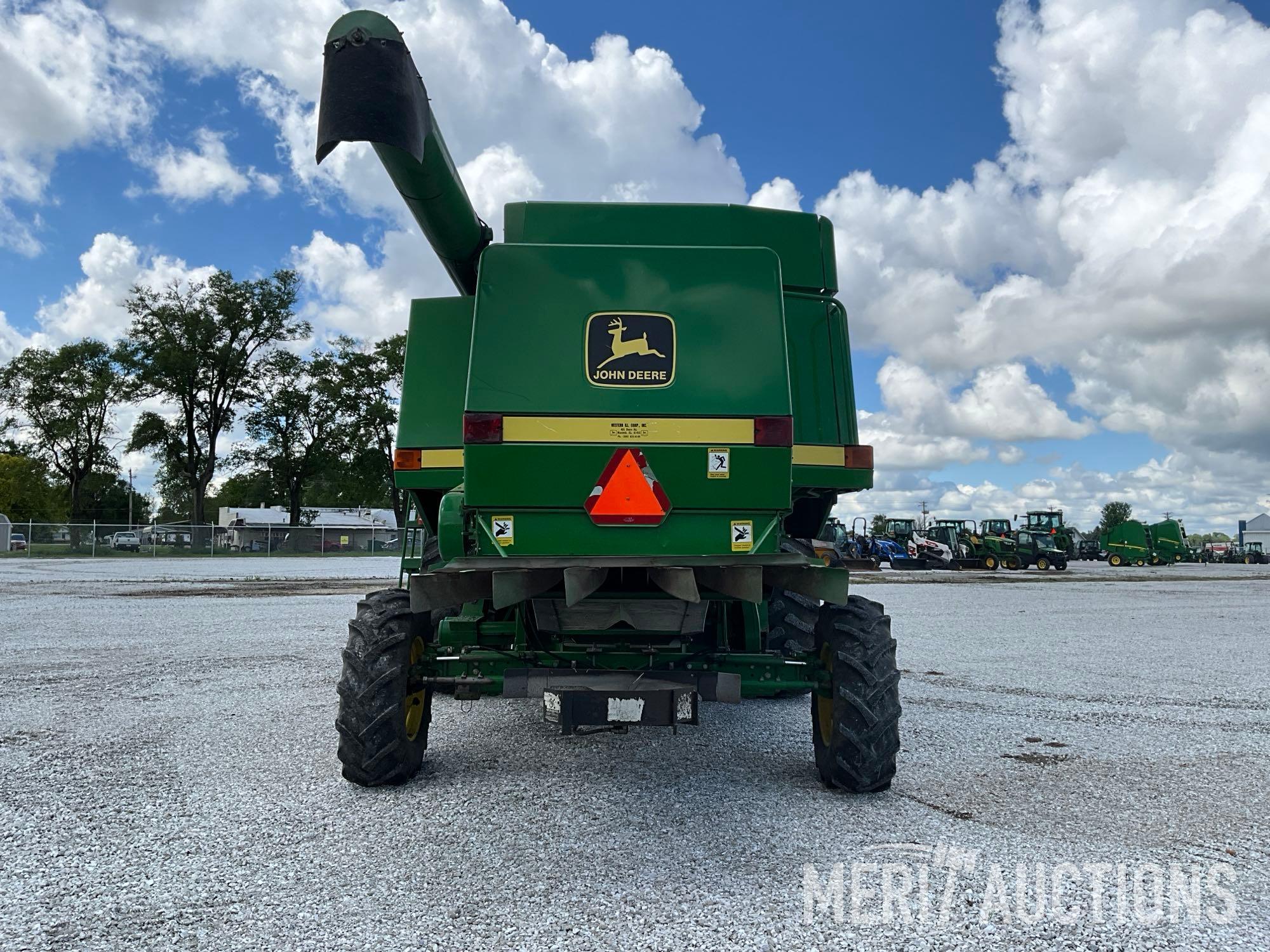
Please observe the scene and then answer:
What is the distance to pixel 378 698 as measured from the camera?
15.3 ft

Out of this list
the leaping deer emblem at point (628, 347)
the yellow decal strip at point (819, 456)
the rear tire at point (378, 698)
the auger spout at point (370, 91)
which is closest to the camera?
the auger spout at point (370, 91)

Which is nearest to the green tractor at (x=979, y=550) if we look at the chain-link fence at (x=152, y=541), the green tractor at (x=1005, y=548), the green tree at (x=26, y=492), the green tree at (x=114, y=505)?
the green tractor at (x=1005, y=548)

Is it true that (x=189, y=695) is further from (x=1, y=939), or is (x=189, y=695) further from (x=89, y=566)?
(x=89, y=566)

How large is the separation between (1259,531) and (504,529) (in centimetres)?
11186

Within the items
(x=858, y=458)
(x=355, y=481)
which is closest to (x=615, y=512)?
(x=858, y=458)

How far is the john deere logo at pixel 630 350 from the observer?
14.8ft

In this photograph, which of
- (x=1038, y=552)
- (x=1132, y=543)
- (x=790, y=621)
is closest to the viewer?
(x=790, y=621)

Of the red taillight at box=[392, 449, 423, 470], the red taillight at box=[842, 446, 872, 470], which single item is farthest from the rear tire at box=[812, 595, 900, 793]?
the red taillight at box=[392, 449, 423, 470]

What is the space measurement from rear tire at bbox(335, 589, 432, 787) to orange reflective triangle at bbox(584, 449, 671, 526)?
124cm

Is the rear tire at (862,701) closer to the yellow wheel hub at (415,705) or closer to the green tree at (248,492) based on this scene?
the yellow wheel hub at (415,705)

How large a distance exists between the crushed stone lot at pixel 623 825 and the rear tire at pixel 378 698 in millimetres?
162

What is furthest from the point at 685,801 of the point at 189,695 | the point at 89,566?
the point at 89,566

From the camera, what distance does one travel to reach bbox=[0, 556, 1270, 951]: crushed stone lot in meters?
3.24

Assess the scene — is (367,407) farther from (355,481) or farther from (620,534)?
(620,534)
